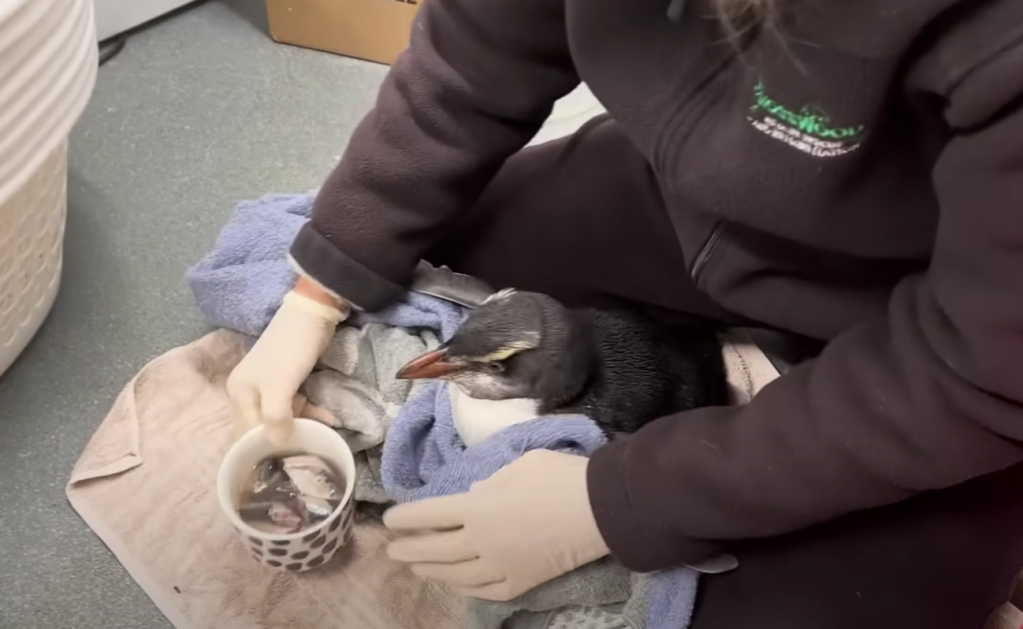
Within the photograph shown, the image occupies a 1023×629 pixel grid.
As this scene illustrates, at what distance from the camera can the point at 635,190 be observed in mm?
895

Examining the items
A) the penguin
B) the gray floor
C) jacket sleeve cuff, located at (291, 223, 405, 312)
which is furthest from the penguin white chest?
the gray floor

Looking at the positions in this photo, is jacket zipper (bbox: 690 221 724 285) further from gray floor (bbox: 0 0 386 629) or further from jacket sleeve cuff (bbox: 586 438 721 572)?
gray floor (bbox: 0 0 386 629)

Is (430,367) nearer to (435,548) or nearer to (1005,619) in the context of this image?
(435,548)

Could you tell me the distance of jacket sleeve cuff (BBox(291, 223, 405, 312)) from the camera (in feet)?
2.80

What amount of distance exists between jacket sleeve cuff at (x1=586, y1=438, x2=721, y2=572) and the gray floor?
43 centimetres

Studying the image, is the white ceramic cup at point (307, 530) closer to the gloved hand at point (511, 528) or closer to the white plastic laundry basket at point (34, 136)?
the gloved hand at point (511, 528)

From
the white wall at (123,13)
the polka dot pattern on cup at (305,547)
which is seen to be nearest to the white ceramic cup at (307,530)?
the polka dot pattern on cup at (305,547)

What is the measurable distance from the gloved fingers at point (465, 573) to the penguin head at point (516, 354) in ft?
0.47

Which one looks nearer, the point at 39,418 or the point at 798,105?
the point at 798,105

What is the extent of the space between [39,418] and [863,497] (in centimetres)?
79

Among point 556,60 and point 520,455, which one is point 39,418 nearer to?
point 520,455

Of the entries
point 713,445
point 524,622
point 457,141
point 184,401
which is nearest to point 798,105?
point 713,445

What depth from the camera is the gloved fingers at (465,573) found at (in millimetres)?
752

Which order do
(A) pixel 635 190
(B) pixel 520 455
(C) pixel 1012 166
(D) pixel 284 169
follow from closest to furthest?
(C) pixel 1012 166 → (B) pixel 520 455 → (A) pixel 635 190 → (D) pixel 284 169
